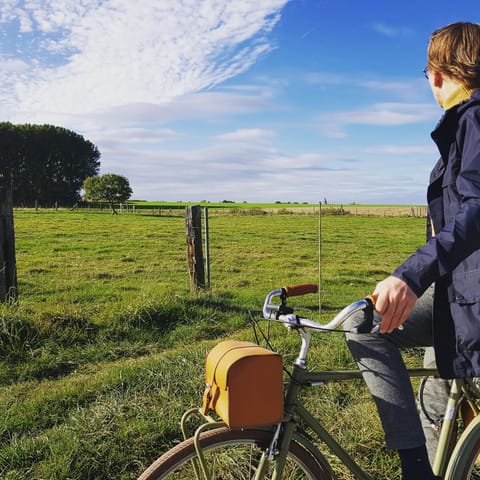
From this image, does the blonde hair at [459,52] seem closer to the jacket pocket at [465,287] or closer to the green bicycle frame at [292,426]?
the jacket pocket at [465,287]

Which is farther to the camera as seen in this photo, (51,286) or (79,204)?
(79,204)

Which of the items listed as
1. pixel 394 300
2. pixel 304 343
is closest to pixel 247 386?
pixel 304 343

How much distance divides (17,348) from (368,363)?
14.5 feet

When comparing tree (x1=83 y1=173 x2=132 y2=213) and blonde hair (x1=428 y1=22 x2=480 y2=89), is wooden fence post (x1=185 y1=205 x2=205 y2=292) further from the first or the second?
tree (x1=83 y1=173 x2=132 y2=213)

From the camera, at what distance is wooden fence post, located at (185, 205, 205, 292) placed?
863cm

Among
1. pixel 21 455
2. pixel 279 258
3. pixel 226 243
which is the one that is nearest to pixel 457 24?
pixel 21 455

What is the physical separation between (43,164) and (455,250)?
77.6 m

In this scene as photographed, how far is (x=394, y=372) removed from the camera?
7.22ft

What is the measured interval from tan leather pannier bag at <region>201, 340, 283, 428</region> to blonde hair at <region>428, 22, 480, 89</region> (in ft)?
4.49

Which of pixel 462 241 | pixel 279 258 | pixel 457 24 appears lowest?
pixel 279 258

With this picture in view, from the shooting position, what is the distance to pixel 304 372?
84.5 inches

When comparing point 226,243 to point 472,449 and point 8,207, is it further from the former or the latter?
point 472,449

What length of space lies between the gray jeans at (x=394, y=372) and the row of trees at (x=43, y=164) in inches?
2836

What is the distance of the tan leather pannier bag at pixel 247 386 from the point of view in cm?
193
